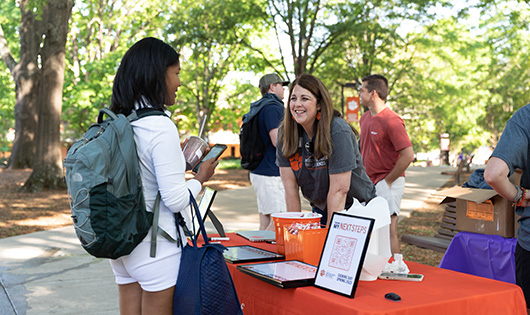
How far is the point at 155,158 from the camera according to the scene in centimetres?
229

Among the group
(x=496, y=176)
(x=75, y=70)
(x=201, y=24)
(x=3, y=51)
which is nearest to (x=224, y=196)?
(x=201, y=24)

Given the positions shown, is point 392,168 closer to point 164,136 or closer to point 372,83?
point 372,83

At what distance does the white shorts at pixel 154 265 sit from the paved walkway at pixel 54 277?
285cm

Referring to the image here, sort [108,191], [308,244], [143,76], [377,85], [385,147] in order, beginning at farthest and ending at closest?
1. [377,85]
2. [385,147]
3. [308,244]
4. [143,76]
5. [108,191]

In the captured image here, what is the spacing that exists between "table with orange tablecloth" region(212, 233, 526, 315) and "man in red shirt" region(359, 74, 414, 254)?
2773 millimetres

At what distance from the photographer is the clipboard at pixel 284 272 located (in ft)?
7.80

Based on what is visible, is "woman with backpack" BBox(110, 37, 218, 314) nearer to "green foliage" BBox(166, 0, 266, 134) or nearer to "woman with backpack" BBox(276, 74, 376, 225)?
"woman with backpack" BBox(276, 74, 376, 225)

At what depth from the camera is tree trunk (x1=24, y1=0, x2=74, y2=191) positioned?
15492 mm

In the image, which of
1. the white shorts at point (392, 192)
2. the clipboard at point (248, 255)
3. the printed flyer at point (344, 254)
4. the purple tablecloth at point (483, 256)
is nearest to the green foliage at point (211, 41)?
the white shorts at point (392, 192)

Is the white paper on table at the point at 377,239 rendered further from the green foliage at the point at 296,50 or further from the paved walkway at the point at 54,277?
the green foliage at the point at 296,50

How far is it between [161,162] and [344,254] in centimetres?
87

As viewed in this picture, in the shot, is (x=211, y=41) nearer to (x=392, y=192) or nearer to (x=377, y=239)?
(x=392, y=192)

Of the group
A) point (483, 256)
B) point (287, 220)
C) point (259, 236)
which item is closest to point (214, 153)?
point (287, 220)

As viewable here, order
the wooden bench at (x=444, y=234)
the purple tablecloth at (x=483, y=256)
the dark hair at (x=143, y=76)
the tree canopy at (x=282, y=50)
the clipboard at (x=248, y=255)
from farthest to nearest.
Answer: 1. the tree canopy at (x=282, y=50)
2. the wooden bench at (x=444, y=234)
3. the purple tablecloth at (x=483, y=256)
4. the clipboard at (x=248, y=255)
5. the dark hair at (x=143, y=76)
